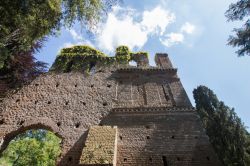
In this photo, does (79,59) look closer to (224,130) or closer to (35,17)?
(35,17)

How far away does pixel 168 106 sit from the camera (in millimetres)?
12180

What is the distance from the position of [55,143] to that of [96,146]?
433 inches

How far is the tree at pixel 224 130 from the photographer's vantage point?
51.8 feet

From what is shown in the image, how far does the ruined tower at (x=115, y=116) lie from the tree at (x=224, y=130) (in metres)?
6.08

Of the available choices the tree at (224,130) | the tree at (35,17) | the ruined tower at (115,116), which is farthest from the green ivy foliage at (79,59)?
the tree at (224,130)

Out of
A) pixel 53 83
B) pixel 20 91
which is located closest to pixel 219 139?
pixel 53 83

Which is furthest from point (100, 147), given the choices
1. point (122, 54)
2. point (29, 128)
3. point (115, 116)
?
point (122, 54)

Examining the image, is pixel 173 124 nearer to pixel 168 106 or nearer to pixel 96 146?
pixel 168 106

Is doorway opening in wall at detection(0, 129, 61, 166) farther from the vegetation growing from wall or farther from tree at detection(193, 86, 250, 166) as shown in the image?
tree at detection(193, 86, 250, 166)

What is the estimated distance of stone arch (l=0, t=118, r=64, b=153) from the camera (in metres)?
11.3

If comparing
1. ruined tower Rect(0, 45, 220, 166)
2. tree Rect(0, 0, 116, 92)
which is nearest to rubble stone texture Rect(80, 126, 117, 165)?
ruined tower Rect(0, 45, 220, 166)

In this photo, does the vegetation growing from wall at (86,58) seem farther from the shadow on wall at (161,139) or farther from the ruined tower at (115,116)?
the shadow on wall at (161,139)

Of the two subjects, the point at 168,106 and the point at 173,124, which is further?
the point at 168,106

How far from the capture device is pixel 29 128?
38.2 ft
